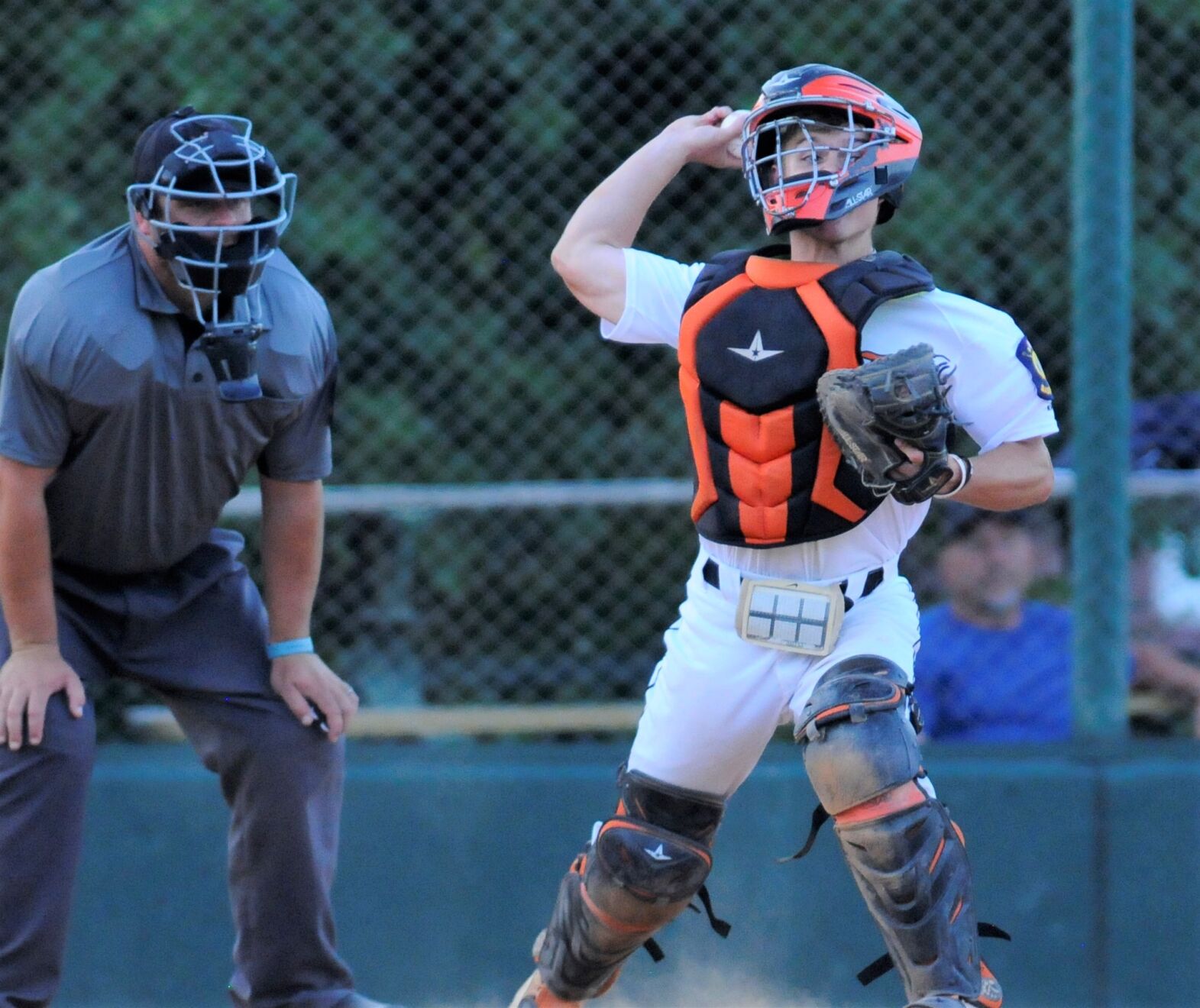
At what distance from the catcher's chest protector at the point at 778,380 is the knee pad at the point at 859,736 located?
12.3 inches

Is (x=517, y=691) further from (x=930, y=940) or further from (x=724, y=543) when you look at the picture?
(x=930, y=940)

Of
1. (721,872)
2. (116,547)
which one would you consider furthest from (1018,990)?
(116,547)

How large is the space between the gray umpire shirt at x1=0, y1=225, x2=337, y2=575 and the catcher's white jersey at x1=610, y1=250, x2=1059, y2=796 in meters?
0.70

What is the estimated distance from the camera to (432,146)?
5613 millimetres

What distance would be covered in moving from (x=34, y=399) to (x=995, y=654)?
2990mm

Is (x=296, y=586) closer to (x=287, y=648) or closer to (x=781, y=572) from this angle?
(x=287, y=648)

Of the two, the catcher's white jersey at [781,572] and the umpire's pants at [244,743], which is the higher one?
the catcher's white jersey at [781,572]

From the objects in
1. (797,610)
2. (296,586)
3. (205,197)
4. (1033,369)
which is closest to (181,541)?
(296,586)

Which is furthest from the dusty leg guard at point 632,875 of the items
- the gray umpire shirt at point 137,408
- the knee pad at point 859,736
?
the gray umpire shirt at point 137,408

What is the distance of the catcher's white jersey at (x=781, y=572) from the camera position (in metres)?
3.54

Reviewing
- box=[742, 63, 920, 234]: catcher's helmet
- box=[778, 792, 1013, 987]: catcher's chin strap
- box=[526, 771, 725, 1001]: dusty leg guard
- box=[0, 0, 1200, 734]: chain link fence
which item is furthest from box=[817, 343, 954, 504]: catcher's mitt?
box=[0, 0, 1200, 734]: chain link fence

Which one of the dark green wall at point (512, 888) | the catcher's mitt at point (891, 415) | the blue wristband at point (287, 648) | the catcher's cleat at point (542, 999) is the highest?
the catcher's mitt at point (891, 415)

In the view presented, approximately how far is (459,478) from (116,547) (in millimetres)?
1845

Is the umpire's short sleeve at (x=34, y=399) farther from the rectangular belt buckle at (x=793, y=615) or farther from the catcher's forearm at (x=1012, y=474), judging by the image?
the catcher's forearm at (x=1012, y=474)
